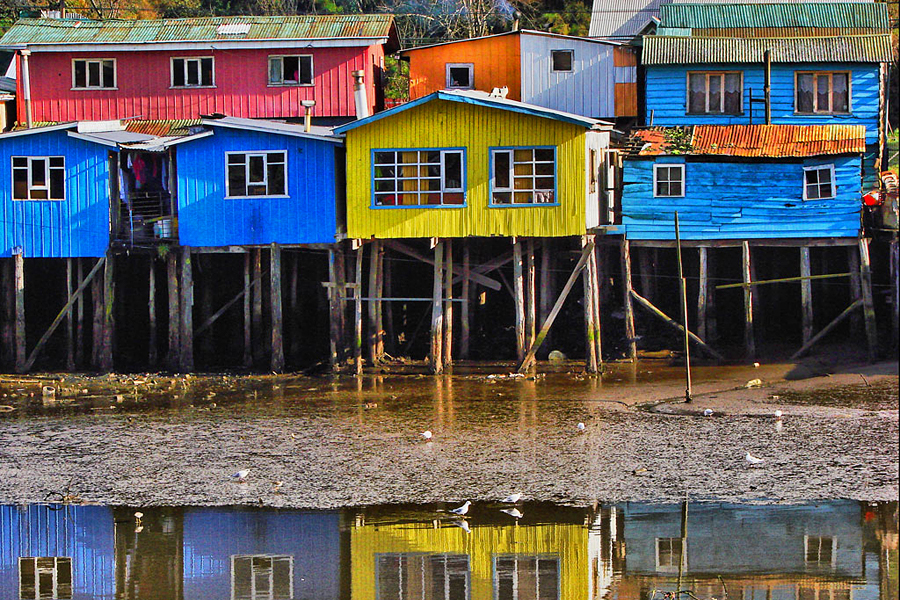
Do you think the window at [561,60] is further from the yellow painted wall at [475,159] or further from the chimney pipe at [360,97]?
the yellow painted wall at [475,159]

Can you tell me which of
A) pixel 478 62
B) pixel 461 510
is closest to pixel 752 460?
pixel 461 510

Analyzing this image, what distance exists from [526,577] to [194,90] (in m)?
21.1

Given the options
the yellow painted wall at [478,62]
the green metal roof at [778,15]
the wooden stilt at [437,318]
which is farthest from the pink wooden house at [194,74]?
the green metal roof at [778,15]

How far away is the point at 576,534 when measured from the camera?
1551 cm

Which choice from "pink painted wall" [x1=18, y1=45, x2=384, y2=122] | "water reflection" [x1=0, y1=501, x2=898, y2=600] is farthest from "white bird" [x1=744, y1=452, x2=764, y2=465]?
"pink painted wall" [x1=18, y1=45, x2=384, y2=122]

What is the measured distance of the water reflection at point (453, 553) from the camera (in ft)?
45.8

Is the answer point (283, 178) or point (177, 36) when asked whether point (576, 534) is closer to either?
point (283, 178)

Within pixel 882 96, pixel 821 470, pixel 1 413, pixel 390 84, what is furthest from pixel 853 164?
pixel 1 413

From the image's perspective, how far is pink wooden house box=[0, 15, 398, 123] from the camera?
32094 millimetres

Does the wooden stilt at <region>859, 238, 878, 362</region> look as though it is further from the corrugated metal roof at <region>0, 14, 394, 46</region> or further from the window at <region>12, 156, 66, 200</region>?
the window at <region>12, 156, 66, 200</region>

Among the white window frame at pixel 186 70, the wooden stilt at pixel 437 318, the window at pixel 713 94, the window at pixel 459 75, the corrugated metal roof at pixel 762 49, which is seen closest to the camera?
the wooden stilt at pixel 437 318

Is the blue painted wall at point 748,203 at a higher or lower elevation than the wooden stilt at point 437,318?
higher

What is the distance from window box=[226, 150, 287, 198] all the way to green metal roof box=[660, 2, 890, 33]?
10.9 m

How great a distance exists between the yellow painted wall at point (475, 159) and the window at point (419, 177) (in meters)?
0.15
